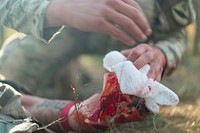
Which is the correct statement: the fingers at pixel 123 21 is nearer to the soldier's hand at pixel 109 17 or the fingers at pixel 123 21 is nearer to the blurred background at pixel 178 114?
the soldier's hand at pixel 109 17

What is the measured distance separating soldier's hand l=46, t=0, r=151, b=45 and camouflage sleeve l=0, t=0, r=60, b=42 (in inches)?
5.4

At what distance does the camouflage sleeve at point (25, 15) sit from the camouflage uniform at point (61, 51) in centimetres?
23

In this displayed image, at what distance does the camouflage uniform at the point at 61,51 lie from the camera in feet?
6.62

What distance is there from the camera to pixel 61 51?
233 cm

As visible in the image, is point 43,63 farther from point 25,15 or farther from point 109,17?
point 109,17

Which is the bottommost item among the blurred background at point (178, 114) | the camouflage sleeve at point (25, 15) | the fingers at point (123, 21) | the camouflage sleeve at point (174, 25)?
the blurred background at point (178, 114)

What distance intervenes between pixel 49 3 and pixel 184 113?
61 centimetres

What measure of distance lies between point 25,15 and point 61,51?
0.74 m

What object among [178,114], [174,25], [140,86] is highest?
[140,86]

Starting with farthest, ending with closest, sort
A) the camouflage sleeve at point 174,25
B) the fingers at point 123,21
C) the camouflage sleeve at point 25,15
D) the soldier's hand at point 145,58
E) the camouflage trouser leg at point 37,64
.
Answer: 1. the camouflage trouser leg at point 37,64
2. the camouflage sleeve at point 174,25
3. the camouflage sleeve at point 25,15
4. the soldier's hand at point 145,58
5. the fingers at point 123,21

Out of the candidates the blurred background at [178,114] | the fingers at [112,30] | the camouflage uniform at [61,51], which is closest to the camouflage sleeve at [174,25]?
the camouflage uniform at [61,51]

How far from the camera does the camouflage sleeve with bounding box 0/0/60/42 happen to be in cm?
152

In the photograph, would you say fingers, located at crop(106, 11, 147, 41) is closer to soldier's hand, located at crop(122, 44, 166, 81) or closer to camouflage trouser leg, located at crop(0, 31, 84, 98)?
soldier's hand, located at crop(122, 44, 166, 81)

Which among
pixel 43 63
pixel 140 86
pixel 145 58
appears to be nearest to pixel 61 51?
pixel 43 63
